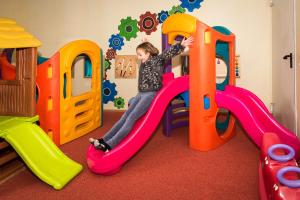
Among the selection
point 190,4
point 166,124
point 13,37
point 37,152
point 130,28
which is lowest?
point 37,152

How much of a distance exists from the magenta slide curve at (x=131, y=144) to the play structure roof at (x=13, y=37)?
2.90ft

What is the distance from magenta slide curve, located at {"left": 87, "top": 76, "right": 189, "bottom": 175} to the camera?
189 cm

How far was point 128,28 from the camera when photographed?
155 inches

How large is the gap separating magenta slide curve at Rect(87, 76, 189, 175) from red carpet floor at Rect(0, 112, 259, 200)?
0.08 meters

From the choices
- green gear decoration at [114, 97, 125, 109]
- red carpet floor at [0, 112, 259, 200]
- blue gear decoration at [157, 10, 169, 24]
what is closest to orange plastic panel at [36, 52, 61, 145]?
red carpet floor at [0, 112, 259, 200]

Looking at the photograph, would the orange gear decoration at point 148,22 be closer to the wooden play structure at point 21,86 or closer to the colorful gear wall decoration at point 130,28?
the colorful gear wall decoration at point 130,28

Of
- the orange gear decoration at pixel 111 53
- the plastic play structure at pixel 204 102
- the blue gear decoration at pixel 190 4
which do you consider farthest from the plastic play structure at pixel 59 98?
the blue gear decoration at pixel 190 4

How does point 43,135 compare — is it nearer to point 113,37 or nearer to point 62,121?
point 62,121

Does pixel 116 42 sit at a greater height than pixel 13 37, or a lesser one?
greater

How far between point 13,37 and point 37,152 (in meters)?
0.85

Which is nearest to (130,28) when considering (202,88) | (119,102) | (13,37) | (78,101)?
(119,102)

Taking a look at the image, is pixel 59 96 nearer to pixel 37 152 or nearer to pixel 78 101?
pixel 78 101

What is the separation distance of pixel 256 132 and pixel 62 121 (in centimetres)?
173

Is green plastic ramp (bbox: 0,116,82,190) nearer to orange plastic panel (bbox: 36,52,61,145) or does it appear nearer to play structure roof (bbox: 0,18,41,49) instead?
orange plastic panel (bbox: 36,52,61,145)
